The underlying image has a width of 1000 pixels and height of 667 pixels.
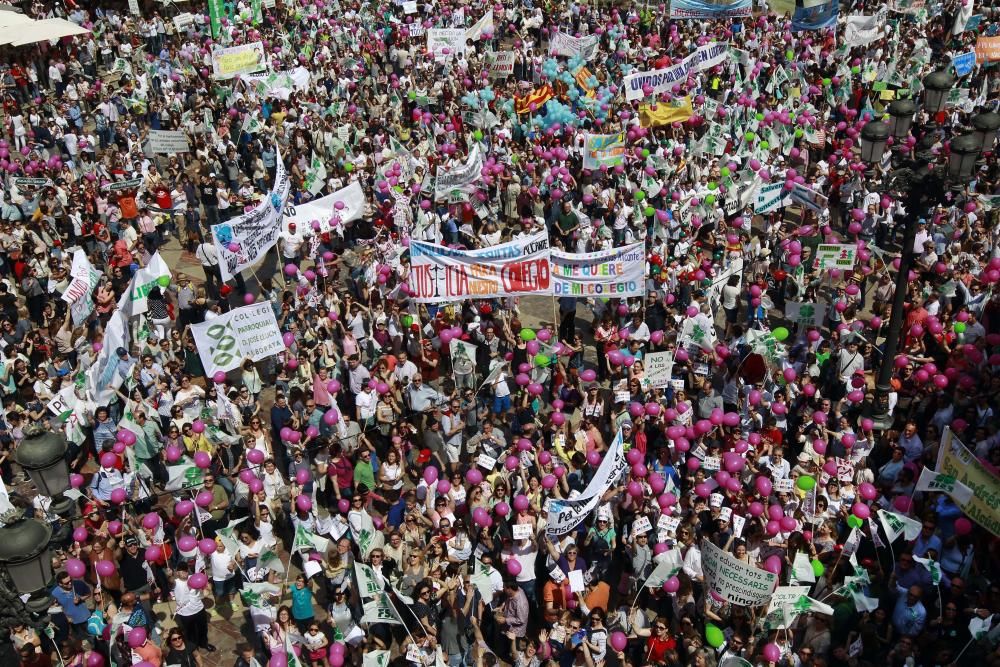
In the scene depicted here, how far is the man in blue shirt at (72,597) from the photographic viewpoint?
32.4ft

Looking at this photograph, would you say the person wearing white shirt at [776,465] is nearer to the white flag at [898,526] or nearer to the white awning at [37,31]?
the white flag at [898,526]

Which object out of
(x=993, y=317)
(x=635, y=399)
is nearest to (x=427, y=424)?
(x=635, y=399)

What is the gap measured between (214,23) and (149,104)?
6441mm

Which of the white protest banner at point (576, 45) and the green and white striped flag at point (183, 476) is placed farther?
the white protest banner at point (576, 45)

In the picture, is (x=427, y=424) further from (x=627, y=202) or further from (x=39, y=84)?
(x=39, y=84)

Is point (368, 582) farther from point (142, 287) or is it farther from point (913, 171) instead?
point (913, 171)

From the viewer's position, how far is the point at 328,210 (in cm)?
1705

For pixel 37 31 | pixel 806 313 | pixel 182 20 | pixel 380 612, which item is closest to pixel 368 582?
pixel 380 612

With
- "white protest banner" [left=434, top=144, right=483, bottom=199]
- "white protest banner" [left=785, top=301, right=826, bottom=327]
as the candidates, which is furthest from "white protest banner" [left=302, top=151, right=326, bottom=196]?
"white protest banner" [left=785, top=301, right=826, bottom=327]

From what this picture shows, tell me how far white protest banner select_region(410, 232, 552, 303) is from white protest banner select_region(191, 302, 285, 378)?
2.03 metres

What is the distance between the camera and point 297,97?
79.7 ft

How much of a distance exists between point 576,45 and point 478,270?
1474 centimetres

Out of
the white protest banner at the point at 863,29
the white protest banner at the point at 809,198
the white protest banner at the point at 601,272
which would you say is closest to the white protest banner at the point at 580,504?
the white protest banner at the point at 601,272

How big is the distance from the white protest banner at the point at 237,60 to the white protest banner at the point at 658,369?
57.4ft
